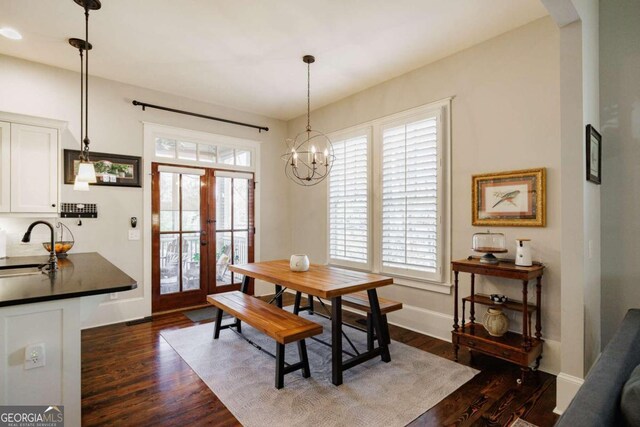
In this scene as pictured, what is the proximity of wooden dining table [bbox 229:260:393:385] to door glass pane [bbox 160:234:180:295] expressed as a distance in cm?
156

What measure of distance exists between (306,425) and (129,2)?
11.1 ft

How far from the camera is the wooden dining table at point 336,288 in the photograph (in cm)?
258

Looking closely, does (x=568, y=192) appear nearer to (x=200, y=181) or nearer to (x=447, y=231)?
(x=447, y=231)

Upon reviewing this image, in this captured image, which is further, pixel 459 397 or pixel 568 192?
pixel 459 397

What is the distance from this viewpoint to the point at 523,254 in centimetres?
271

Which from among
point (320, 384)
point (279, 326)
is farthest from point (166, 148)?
point (320, 384)

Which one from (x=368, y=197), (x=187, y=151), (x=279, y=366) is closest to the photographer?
(x=279, y=366)

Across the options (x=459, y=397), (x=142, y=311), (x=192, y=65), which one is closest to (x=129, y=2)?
(x=192, y=65)

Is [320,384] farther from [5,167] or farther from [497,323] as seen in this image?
[5,167]

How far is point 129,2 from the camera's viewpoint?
258cm

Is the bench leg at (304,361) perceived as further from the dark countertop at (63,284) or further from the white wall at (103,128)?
the white wall at (103,128)

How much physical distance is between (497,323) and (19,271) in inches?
149

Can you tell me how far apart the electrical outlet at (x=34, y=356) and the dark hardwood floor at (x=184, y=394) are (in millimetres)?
735

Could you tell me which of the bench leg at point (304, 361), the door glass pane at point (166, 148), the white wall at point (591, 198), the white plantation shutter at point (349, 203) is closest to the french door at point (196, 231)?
the door glass pane at point (166, 148)
